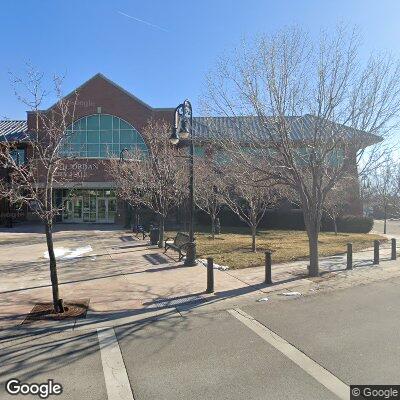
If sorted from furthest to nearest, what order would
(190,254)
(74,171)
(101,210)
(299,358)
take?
1. (101,210)
2. (74,171)
3. (190,254)
4. (299,358)

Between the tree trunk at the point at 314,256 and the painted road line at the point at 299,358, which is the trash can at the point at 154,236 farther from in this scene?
the painted road line at the point at 299,358

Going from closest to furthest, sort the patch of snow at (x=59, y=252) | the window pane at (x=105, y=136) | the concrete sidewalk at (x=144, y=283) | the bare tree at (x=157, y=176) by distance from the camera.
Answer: the concrete sidewalk at (x=144, y=283) < the patch of snow at (x=59, y=252) < the bare tree at (x=157, y=176) < the window pane at (x=105, y=136)

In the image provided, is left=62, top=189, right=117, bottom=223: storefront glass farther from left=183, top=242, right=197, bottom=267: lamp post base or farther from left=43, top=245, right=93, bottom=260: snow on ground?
left=183, top=242, right=197, bottom=267: lamp post base

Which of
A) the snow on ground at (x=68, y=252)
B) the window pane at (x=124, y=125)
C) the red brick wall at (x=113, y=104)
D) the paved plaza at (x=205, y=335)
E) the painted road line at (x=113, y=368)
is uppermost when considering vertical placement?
the red brick wall at (x=113, y=104)

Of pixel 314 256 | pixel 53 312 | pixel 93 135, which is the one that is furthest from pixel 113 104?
pixel 53 312

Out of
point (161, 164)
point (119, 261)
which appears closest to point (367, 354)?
point (119, 261)

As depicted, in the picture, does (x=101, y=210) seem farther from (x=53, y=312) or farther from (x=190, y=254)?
(x=53, y=312)

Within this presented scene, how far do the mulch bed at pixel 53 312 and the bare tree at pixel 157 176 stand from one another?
8054mm

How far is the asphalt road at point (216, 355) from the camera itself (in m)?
4.43

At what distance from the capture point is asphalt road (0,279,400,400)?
14.5 feet


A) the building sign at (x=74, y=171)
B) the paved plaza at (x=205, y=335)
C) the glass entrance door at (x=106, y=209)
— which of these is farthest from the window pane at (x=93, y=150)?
the paved plaza at (x=205, y=335)

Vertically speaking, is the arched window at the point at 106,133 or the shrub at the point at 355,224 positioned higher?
the arched window at the point at 106,133

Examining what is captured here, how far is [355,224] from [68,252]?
23665 mm

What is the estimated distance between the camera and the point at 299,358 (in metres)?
5.21
